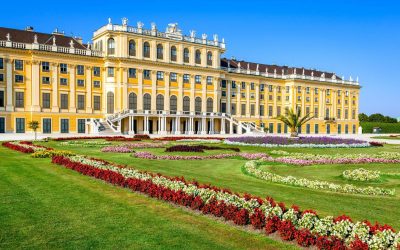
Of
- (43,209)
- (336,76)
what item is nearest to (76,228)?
(43,209)

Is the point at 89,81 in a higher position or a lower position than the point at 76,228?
higher

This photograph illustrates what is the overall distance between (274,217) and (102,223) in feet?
13.1

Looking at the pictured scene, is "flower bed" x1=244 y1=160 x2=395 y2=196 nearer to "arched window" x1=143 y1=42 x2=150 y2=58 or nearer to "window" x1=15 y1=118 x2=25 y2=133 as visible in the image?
"window" x1=15 y1=118 x2=25 y2=133

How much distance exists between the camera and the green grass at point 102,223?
27.0 ft

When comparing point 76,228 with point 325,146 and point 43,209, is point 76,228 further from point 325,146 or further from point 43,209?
point 325,146

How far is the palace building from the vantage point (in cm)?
6316

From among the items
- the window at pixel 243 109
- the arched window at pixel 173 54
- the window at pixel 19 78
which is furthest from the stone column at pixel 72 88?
the window at pixel 243 109

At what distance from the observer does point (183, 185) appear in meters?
12.7

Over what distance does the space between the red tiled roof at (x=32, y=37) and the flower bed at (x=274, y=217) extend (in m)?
59.4

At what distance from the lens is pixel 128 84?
70.1m

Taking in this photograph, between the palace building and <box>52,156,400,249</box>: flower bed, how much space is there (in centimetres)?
5068

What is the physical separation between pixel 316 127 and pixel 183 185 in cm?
8944

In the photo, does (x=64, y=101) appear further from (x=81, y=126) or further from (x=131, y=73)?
(x=131, y=73)

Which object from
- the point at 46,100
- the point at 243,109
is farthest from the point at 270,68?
the point at 46,100
